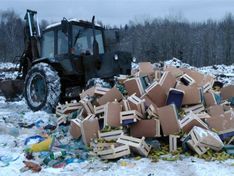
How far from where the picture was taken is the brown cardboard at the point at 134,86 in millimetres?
6824

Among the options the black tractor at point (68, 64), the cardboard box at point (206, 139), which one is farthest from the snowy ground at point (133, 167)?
the black tractor at point (68, 64)

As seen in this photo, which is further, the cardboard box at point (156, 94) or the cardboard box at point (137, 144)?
the cardboard box at point (156, 94)

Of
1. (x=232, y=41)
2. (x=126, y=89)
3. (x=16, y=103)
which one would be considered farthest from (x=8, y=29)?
(x=126, y=89)

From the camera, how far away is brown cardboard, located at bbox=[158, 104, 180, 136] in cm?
572

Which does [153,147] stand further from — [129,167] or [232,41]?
[232,41]

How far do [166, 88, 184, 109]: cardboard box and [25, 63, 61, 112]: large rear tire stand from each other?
3061mm

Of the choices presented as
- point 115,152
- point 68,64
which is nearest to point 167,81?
point 115,152

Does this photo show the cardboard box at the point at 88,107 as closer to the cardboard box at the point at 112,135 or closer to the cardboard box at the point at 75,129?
the cardboard box at the point at 75,129

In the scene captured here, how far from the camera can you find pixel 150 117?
Answer: 5.96 m

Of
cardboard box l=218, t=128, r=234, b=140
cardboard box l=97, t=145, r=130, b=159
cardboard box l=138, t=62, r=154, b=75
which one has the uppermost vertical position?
cardboard box l=138, t=62, r=154, b=75

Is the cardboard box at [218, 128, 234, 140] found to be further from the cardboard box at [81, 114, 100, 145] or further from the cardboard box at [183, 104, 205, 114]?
the cardboard box at [81, 114, 100, 145]

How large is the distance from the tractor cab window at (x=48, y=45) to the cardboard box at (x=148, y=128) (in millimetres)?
4070

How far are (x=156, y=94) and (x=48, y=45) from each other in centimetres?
387

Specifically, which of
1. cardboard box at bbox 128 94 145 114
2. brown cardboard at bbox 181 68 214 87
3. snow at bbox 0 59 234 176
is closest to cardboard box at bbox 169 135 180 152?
snow at bbox 0 59 234 176
